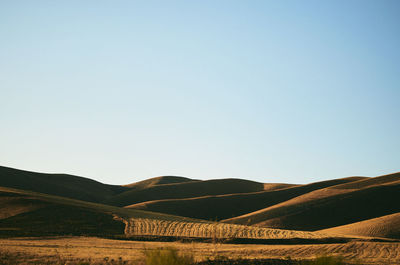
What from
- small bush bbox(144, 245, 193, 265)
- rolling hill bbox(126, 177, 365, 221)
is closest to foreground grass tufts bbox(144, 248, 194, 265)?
small bush bbox(144, 245, 193, 265)

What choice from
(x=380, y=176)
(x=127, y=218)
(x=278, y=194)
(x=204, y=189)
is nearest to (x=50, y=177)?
(x=204, y=189)

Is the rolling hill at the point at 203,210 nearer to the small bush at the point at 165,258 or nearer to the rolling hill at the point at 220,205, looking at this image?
the rolling hill at the point at 220,205

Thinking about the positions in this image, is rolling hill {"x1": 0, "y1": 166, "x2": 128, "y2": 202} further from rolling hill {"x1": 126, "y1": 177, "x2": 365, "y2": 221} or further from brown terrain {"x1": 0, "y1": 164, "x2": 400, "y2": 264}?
rolling hill {"x1": 126, "y1": 177, "x2": 365, "y2": 221}

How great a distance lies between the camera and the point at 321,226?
64.5 metres

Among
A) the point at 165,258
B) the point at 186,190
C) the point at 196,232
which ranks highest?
the point at 186,190

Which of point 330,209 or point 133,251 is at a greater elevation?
point 330,209

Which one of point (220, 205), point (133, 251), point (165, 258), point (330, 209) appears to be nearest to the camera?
point (165, 258)

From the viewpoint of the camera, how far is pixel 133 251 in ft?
86.7

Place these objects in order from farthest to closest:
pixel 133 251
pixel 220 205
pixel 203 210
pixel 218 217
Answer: pixel 220 205
pixel 203 210
pixel 218 217
pixel 133 251

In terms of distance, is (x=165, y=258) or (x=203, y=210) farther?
(x=203, y=210)

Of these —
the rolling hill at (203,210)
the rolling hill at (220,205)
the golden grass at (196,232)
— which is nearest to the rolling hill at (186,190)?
the rolling hill at (203,210)

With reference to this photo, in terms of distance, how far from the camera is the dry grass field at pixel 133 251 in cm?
2238

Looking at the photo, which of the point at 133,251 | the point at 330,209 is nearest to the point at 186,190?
the point at 330,209

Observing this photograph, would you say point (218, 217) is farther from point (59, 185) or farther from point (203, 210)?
point (59, 185)
